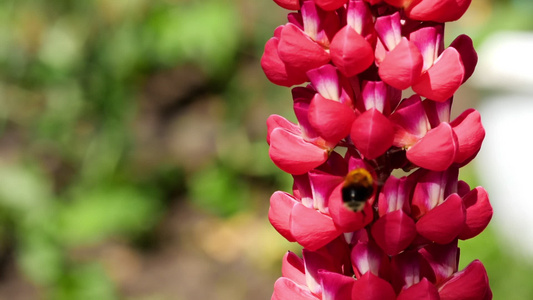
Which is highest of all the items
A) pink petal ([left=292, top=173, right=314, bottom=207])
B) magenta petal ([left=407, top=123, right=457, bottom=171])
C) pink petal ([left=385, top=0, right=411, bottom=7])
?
pink petal ([left=385, top=0, right=411, bottom=7])

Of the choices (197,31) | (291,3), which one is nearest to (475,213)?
(291,3)

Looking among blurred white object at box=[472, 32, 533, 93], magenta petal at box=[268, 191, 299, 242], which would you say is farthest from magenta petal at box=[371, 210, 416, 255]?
blurred white object at box=[472, 32, 533, 93]

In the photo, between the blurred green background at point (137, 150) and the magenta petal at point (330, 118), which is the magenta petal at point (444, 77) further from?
the blurred green background at point (137, 150)

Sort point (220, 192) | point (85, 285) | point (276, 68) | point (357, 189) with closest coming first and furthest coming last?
point (357, 189) → point (276, 68) → point (85, 285) → point (220, 192)

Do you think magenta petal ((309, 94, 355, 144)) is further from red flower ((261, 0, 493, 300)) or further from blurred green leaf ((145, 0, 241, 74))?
blurred green leaf ((145, 0, 241, 74))

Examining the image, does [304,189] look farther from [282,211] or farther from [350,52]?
[350,52]
